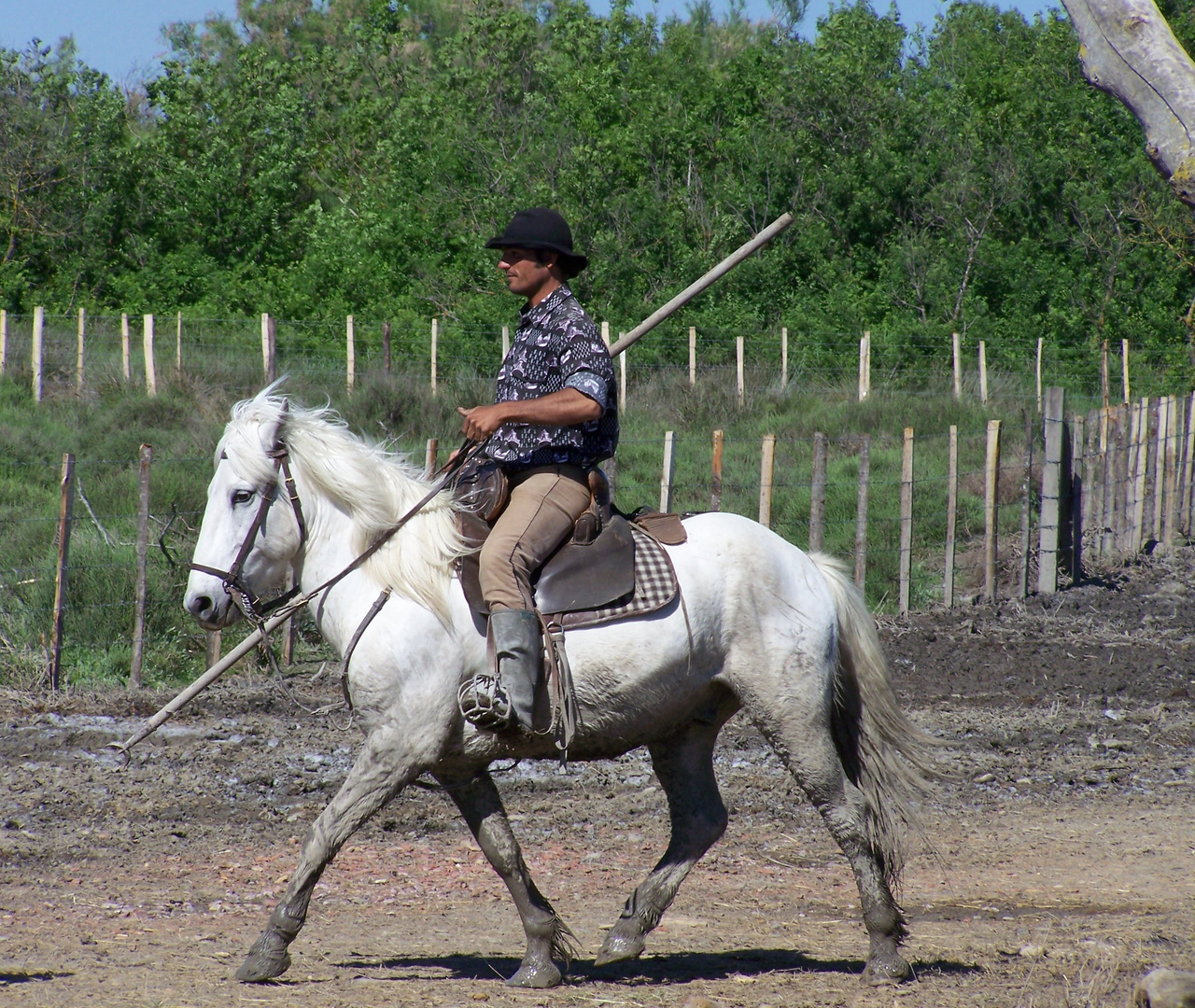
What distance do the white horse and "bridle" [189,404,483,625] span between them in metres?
0.02

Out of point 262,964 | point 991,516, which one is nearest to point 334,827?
point 262,964

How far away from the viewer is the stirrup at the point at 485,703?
4.46m

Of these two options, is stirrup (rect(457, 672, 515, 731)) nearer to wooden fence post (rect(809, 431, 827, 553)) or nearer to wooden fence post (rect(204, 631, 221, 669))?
wooden fence post (rect(204, 631, 221, 669))

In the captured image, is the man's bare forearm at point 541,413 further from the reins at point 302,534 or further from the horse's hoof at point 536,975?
the horse's hoof at point 536,975

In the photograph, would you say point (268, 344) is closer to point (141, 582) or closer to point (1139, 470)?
point (141, 582)

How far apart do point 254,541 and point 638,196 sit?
1216 inches

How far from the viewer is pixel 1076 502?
47.4 ft

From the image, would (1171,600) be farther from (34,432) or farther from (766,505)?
(34,432)

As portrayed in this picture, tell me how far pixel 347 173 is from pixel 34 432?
25388 mm

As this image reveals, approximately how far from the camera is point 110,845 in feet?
20.6

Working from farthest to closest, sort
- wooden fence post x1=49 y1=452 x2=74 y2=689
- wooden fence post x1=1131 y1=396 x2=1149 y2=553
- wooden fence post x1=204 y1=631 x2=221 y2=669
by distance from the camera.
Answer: wooden fence post x1=1131 y1=396 x2=1149 y2=553
wooden fence post x1=204 y1=631 x2=221 y2=669
wooden fence post x1=49 y1=452 x2=74 y2=689

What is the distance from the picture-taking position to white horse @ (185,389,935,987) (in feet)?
14.8

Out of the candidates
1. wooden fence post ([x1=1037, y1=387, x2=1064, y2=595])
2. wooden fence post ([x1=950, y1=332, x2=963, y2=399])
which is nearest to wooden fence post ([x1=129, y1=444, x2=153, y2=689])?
wooden fence post ([x1=1037, y1=387, x2=1064, y2=595])

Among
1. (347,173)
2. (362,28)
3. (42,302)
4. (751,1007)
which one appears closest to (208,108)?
(347,173)
